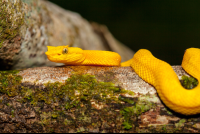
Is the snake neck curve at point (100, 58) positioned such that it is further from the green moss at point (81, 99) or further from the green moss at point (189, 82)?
the green moss at point (189, 82)

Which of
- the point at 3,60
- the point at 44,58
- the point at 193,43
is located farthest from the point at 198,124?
the point at 193,43

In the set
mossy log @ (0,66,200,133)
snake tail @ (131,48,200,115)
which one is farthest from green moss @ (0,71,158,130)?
snake tail @ (131,48,200,115)

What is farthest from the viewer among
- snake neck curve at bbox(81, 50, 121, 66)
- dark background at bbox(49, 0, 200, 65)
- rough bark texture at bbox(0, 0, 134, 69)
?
dark background at bbox(49, 0, 200, 65)

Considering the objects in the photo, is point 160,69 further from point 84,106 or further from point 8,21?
point 8,21

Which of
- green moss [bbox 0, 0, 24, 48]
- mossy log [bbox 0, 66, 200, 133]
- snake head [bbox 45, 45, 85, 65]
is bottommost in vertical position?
mossy log [bbox 0, 66, 200, 133]

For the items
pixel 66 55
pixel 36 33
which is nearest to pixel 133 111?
pixel 66 55

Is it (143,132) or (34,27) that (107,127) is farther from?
(34,27)

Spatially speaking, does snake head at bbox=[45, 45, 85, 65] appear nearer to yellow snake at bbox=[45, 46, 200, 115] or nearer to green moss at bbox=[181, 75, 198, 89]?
yellow snake at bbox=[45, 46, 200, 115]

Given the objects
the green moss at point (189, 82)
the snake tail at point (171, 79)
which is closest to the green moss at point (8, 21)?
the snake tail at point (171, 79)
